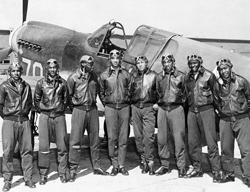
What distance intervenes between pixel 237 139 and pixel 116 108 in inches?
83.9

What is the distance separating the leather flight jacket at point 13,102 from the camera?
5684 mm

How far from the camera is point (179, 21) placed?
143ft

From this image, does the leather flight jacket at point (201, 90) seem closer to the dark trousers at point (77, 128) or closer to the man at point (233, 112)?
the man at point (233, 112)

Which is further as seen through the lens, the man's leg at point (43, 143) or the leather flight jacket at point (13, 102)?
the man's leg at point (43, 143)

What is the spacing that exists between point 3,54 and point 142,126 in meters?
7.28

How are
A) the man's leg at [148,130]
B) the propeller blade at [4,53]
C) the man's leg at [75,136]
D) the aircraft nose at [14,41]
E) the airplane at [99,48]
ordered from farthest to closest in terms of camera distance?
the propeller blade at [4,53], the aircraft nose at [14,41], the airplane at [99,48], the man's leg at [148,130], the man's leg at [75,136]

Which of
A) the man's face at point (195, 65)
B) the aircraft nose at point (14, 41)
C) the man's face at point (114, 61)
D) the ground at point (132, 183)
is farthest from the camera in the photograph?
the aircraft nose at point (14, 41)

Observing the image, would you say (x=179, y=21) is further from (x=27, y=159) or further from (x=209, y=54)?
(x=27, y=159)

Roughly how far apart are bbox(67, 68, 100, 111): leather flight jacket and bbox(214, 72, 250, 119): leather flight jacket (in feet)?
7.17

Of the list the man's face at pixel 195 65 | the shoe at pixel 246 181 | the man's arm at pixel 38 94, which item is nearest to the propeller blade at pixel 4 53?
the man's arm at pixel 38 94

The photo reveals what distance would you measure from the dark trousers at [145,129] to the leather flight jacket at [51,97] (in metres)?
1.34

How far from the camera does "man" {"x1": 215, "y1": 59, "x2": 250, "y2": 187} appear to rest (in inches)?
227

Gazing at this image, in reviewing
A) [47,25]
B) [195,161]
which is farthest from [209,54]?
[47,25]

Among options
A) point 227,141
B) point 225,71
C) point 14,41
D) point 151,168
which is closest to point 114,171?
point 151,168
